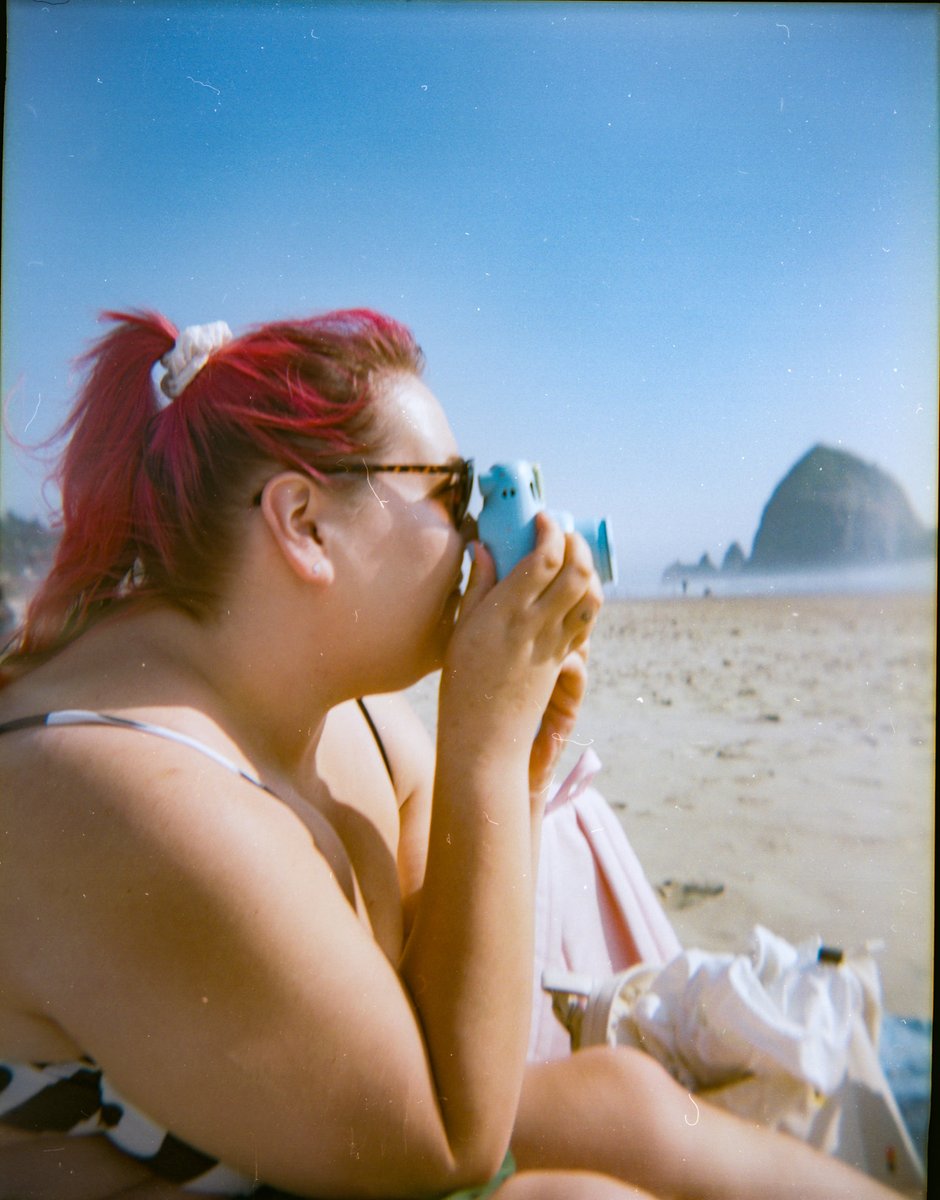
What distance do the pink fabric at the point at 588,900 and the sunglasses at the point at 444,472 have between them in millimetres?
818

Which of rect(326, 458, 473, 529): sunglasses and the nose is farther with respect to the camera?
the nose

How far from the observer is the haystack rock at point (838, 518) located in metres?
1.75

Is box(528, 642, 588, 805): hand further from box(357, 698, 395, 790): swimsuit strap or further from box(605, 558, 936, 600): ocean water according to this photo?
box(357, 698, 395, 790): swimsuit strap

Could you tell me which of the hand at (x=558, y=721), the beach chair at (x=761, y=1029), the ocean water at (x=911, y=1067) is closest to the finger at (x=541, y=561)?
the hand at (x=558, y=721)

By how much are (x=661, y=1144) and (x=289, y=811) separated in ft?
2.26

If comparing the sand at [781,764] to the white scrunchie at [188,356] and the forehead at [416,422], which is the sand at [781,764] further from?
the white scrunchie at [188,356]

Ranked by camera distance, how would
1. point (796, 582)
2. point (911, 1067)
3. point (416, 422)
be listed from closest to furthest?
1. point (416, 422)
2. point (911, 1067)
3. point (796, 582)

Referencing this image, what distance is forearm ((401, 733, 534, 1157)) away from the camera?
3.32 ft

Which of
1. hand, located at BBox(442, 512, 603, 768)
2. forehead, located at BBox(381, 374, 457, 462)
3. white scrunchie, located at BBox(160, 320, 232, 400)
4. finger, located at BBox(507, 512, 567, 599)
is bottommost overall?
hand, located at BBox(442, 512, 603, 768)

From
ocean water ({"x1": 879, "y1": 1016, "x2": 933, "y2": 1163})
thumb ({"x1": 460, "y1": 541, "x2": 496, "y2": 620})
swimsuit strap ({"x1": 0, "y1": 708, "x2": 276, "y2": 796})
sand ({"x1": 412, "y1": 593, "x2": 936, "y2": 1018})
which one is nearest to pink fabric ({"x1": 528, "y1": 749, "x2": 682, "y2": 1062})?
sand ({"x1": 412, "y1": 593, "x2": 936, "y2": 1018})

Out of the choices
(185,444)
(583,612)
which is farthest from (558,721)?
(185,444)

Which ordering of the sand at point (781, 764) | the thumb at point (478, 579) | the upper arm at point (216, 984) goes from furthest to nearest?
the sand at point (781, 764) < the thumb at point (478, 579) < the upper arm at point (216, 984)

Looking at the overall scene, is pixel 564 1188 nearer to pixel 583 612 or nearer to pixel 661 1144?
pixel 661 1144

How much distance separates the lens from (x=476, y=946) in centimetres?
108
